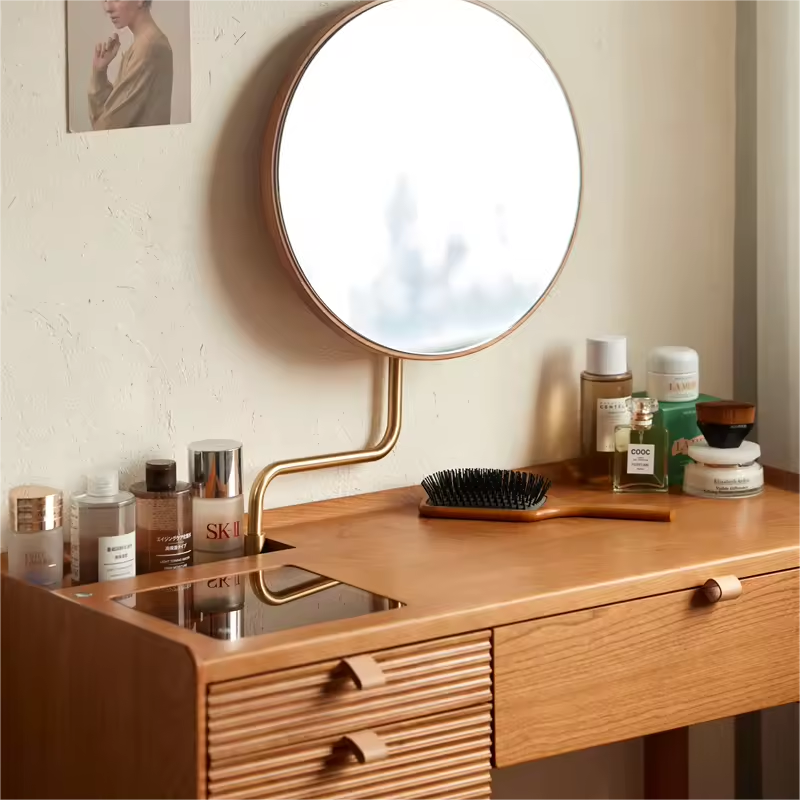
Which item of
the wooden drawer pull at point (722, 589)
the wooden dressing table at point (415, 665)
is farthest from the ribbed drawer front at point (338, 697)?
the wooden drawer pull at point (722, 589)

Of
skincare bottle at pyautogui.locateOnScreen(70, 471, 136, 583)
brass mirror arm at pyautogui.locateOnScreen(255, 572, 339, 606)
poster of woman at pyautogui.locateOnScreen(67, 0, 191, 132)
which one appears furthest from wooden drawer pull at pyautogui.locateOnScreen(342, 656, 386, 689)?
poster of woman at pyautogui.locateOnScreen(67, 0, 191, 132)

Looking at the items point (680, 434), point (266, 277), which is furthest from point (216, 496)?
point (680, 434)

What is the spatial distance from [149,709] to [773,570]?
2.18ft

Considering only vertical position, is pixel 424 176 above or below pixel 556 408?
above

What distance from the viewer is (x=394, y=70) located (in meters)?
1.48

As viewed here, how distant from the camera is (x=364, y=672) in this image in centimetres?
109

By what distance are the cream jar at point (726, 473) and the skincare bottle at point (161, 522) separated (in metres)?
0.65

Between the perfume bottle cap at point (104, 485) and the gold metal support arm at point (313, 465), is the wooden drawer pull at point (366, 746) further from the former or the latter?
the perfume bottle cap at point (104, 485)

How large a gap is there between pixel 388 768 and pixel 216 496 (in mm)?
372

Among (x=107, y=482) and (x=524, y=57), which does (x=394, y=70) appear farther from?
(x=107, y=482)

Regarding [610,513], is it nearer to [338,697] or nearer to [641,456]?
[641,456]

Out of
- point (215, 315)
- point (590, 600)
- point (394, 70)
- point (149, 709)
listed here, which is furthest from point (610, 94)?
point (149, 709)

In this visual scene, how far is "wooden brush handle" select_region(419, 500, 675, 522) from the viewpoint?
1497 mm

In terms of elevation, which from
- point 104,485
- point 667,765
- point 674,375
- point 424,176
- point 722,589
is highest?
point 424,176
